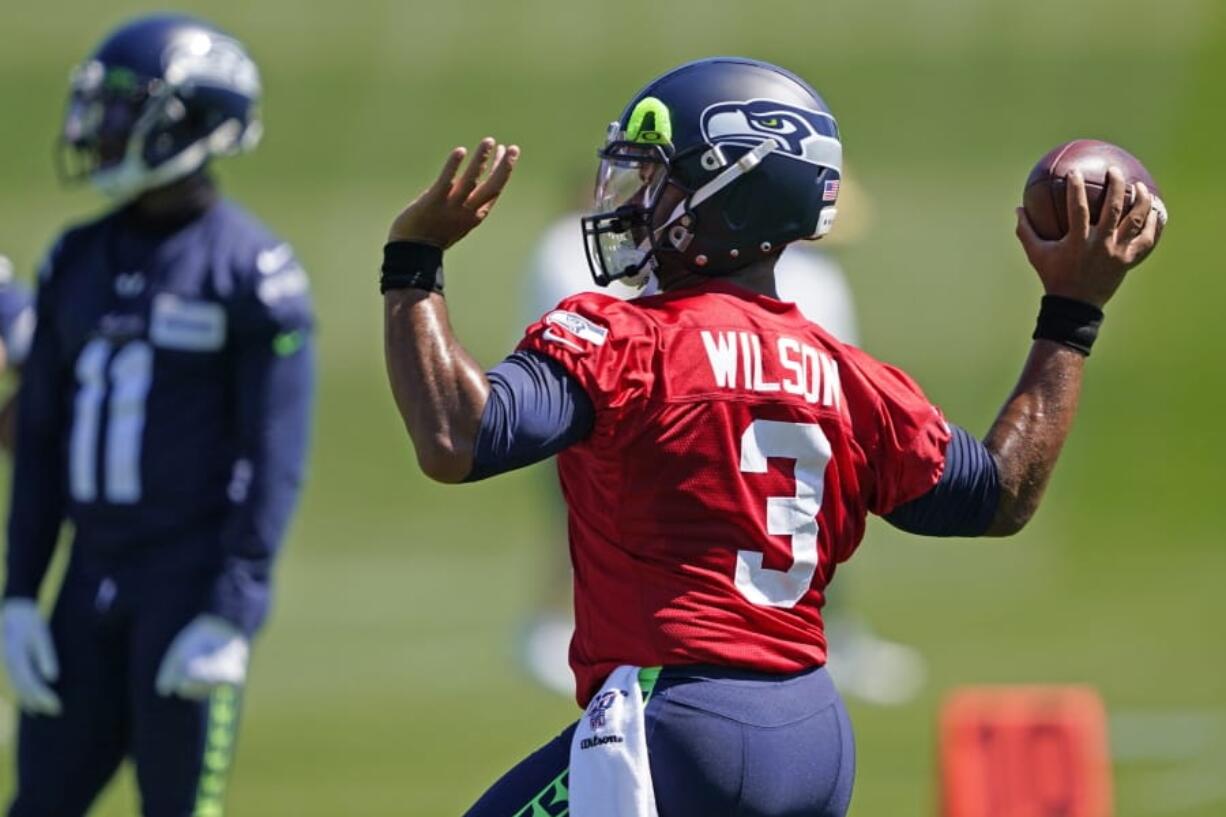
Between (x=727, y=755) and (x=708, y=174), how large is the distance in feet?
2.78

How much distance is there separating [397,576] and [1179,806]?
417cm

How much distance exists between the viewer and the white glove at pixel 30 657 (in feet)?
14.7

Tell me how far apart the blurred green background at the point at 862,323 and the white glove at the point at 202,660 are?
1852 mm

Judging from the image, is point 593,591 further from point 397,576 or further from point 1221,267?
point 1221,267

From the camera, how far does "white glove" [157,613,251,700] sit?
4.44m

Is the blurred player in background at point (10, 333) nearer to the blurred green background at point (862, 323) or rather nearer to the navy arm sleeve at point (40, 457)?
the navy arm sleeve at point (40, 457)

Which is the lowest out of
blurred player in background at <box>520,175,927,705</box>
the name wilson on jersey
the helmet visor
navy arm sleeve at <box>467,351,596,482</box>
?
blurred player in background at <box>520,175,927,705</box>

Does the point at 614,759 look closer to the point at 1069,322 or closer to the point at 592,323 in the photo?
the point at 592,323

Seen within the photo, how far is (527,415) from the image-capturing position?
2939 millimetres

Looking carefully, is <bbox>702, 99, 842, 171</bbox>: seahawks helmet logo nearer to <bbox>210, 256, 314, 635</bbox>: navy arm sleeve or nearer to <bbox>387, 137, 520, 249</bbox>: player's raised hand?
<bbox>387, 137, 520, 249</bbox>: player's raised hand

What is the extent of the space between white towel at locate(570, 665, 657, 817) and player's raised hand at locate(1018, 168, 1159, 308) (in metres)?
0.92

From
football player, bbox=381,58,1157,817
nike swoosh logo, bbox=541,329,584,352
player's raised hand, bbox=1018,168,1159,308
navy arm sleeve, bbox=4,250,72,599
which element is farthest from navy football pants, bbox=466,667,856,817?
navy arm sleeve, bbox=4,250,72,599

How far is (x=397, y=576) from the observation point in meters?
9.83

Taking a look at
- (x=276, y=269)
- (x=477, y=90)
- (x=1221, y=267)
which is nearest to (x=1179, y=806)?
(x=276, y=269)
